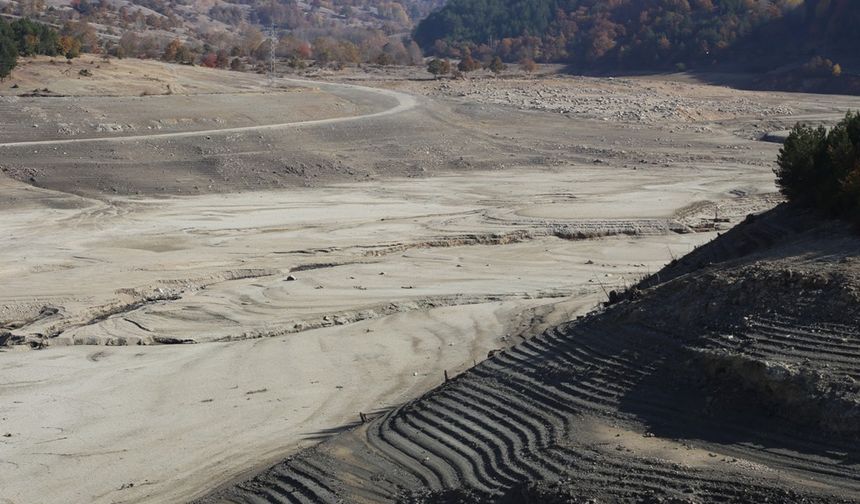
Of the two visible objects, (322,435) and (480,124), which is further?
(480,124)

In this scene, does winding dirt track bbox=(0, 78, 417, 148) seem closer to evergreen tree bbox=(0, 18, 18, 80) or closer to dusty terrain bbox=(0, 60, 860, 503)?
dusty terrain bbox=(0, 60, 860, 503)

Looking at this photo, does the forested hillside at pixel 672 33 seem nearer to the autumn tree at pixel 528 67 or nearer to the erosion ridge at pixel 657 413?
the autumn tree at pixel 528 67

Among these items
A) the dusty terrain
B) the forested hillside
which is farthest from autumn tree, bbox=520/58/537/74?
the dusty terrain

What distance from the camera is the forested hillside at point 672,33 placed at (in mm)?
74938

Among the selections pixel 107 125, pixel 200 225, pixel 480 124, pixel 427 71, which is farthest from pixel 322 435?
pixel 427 71

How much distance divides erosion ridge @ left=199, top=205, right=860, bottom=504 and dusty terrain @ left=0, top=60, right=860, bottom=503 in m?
0.28

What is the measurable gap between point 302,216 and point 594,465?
20.5 m

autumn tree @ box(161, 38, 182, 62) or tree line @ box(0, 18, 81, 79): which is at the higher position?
tree line @ box(0, 18, 81, 79)

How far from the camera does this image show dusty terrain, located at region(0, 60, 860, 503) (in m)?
13.2

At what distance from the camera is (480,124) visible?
147 ft

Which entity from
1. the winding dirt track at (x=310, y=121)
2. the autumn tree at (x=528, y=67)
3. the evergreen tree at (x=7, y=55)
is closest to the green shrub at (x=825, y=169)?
the winding dirt track at (x=310, y=121)

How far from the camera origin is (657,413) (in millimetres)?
9922

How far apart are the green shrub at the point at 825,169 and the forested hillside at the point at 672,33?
59.7 m

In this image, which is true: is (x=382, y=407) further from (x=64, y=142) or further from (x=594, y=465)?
(x=64, y=142)
